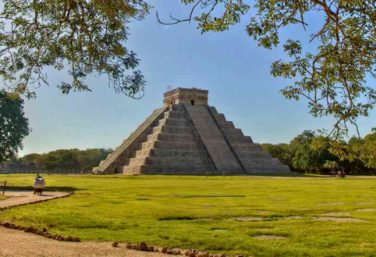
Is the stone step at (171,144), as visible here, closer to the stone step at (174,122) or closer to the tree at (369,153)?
the stone step at (174,122)

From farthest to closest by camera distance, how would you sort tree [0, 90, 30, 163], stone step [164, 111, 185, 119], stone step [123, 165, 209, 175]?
stone step [164, 111, 185, 119]
stone step [123, 165, 209, 175]
tree [0, 90, 30, 163]

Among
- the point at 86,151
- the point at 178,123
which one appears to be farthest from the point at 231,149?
the point at 86,151

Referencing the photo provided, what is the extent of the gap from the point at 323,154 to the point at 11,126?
52156 millimetres

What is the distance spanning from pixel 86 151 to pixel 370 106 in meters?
118

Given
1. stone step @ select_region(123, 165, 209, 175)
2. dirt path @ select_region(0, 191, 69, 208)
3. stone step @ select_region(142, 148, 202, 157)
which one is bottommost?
dirt path @ select_region(0, 191, 69, 208)

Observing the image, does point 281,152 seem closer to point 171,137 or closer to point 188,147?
point 188,147

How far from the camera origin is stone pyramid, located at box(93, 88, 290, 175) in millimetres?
65938

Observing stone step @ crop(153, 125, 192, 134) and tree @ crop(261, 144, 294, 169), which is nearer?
stone step @ crop(153, 125, 192, 134)

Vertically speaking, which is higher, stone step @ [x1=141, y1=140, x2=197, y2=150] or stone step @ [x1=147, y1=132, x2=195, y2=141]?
stone step @ [x1=147, y1=132, x2=195, y2=141]

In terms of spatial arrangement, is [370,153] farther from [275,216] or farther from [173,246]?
[275,216]

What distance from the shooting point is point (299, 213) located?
49.7ft

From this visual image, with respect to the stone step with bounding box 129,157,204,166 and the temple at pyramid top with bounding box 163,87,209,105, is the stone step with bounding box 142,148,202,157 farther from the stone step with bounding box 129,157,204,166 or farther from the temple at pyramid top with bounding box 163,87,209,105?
the temple at pyramid top with bounding box 163,87,209,105

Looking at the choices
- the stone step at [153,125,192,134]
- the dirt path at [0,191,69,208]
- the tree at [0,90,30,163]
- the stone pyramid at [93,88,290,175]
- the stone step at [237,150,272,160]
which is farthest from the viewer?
the stone step at [237,150,272,160]

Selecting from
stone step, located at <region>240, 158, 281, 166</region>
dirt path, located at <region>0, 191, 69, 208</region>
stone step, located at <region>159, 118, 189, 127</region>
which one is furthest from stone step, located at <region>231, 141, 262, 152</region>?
dirt path, located at <region>0, 191, 69, 208</region>
